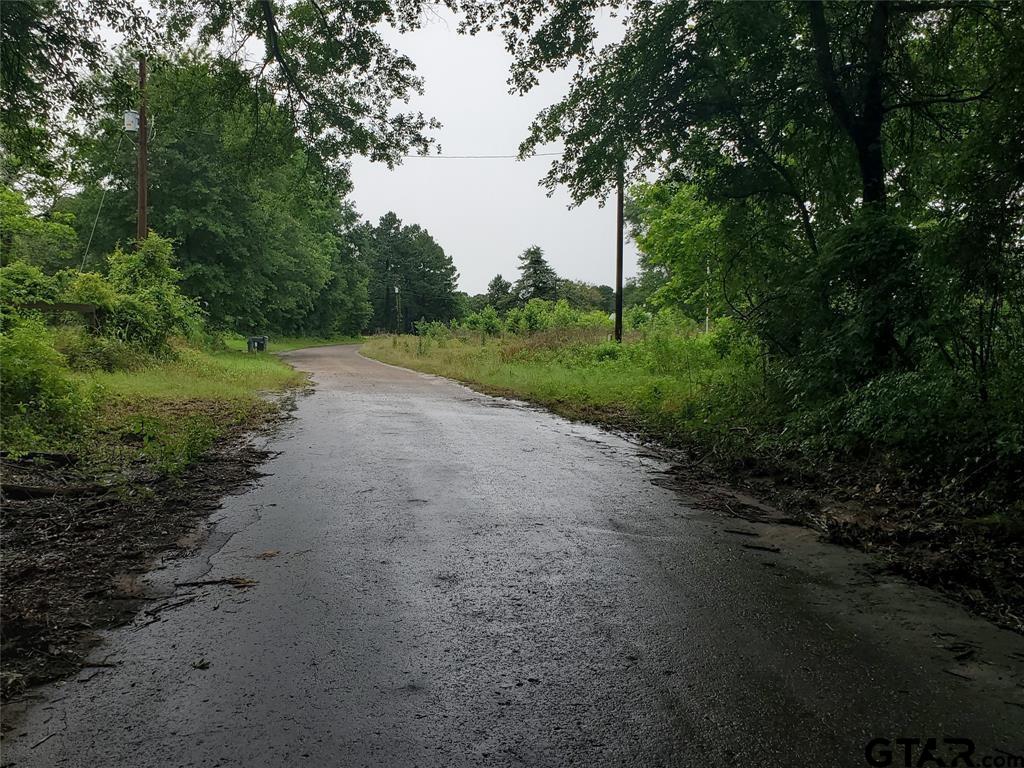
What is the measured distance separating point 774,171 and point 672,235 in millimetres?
7515

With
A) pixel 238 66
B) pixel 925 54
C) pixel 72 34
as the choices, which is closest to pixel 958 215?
pixel 925 54

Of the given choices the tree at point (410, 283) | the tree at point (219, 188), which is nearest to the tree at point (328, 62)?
the tree at point (219, 188)

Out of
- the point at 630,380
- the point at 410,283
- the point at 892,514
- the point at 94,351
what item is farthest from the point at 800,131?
the point at 410,283

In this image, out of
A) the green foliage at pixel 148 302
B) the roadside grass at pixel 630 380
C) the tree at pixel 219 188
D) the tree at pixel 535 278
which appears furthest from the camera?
the tree at pixel 535 278

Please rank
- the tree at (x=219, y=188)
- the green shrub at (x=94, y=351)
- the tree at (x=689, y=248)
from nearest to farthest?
the tree at (x=689, y=248) → the tree at (x=219, y=188) → the green shrub at (x=94, y=351)

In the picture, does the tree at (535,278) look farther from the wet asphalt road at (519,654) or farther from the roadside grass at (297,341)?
the wet asphalt road at (519,654)

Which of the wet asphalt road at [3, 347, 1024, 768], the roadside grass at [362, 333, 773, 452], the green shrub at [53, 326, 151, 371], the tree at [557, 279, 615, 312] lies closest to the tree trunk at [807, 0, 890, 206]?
the roadside grass at [362, 333, 773, 452]

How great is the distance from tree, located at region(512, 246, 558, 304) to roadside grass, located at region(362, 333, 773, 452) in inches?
1288

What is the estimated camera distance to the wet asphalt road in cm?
233

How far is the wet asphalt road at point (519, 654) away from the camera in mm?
2330

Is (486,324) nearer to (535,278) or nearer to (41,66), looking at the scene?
(535,278)

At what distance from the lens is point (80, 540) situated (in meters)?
4.39

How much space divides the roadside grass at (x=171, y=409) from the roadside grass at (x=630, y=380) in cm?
569

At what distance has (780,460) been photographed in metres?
7.01
